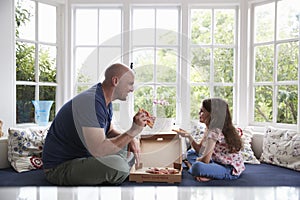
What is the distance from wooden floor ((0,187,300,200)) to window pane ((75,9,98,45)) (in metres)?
3.11

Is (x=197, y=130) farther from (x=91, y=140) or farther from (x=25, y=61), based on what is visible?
(x=25, y=61)

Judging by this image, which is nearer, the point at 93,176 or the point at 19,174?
the point at 93,176

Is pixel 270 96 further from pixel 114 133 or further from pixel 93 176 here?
pixel 93 176

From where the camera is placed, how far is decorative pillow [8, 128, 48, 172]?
2.68m

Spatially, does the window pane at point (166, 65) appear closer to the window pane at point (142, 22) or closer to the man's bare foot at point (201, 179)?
the window pane at point (142, 22)

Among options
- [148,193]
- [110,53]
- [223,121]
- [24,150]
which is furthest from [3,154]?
[148,193]

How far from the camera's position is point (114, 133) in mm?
2447

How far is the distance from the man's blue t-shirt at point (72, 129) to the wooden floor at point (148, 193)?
148cm

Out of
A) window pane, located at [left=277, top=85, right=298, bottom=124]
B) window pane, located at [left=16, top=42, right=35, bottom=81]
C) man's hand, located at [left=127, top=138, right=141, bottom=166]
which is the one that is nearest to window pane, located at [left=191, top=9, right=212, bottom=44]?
window pane, located at [left=277, top=85, right=298, bottom=124]

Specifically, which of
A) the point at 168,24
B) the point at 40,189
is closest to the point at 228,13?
the point at 168,24

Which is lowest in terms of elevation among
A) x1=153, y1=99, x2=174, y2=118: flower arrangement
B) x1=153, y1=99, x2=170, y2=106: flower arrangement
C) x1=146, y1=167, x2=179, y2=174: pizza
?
x1=146, y1=167, x2=179, y2=174: pizza

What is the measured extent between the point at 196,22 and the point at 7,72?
199cm

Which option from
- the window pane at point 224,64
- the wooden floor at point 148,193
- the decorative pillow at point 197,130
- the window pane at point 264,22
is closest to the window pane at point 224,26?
the window pane at point 224,64

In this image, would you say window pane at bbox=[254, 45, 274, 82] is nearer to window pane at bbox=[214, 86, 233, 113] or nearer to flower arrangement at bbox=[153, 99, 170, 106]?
window pane at bbox=[214, 86, 233, 113]
